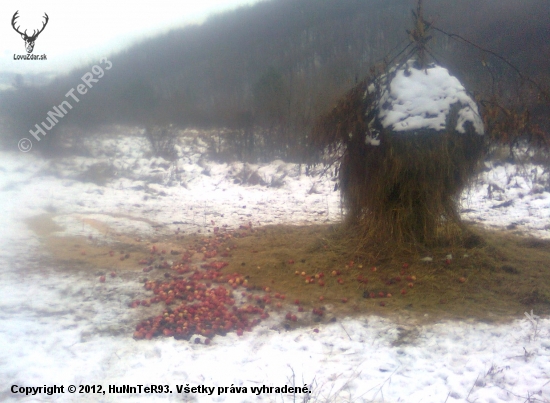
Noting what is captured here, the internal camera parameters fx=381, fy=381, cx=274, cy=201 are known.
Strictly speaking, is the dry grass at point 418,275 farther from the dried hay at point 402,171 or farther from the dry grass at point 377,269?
the dried hay at point 402,171

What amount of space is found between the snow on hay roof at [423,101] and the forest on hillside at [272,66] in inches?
207

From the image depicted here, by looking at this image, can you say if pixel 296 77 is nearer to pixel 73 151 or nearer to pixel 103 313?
pixel 73 151

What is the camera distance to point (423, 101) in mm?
4895

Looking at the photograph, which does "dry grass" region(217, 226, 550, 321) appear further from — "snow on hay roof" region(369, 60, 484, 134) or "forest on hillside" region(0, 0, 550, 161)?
"forest on hillside" region(0, 0, 550, 161)

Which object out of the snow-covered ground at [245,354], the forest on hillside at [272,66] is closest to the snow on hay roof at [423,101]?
the snow-covered ground at [245,354]

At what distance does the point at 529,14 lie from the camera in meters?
13.8

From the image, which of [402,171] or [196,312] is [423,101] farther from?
[196,312]

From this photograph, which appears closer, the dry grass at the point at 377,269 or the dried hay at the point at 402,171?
the dry grass at the point at 377,269

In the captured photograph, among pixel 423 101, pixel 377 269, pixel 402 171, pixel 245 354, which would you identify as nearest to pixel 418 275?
pixel 377 269

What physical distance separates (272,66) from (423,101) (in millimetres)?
13647

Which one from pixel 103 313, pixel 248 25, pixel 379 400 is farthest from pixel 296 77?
pixel 379 400

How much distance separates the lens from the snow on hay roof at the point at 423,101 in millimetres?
4836

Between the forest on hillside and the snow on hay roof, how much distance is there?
207 inches

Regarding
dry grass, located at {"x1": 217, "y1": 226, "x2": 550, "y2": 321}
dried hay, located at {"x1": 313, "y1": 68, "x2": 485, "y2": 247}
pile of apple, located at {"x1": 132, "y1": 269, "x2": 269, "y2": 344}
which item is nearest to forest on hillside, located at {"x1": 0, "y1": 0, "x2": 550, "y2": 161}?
dried hay, located at {"x1": 313, "y1": 68, "x2": 485, "y2": 247}
